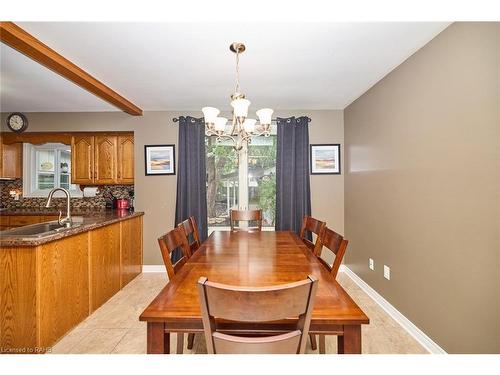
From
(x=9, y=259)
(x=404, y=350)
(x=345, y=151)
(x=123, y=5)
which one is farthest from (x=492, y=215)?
(x=9, y=259)

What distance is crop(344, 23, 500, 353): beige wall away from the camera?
1.39 meters

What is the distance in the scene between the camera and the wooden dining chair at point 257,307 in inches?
27.5

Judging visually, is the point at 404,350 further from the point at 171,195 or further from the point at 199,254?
the point at 171,195

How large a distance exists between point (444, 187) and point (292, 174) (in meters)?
1.91

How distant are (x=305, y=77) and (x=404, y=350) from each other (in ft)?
8.49

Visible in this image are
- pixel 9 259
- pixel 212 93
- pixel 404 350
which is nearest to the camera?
pixel 9 259

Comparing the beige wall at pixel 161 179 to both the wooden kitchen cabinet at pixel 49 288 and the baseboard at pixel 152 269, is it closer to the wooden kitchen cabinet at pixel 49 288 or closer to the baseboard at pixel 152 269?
the baseboard at pixel 152 269

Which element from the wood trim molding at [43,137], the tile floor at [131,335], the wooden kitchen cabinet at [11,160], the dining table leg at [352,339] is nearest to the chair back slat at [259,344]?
the dining table leg at [352,339]

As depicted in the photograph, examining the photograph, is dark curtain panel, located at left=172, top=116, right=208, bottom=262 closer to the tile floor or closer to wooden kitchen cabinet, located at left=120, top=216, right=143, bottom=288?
wooden kitchen cabinet, located at left=120, top=216, right=143, bottom=288

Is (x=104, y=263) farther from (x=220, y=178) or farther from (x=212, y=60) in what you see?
(x=212, y=60)

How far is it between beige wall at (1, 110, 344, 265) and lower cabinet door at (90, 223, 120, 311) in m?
0.67

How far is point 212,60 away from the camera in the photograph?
7.06 ft

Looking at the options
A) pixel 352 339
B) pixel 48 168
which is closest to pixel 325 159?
pixel 352 339

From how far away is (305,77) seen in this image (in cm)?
252
